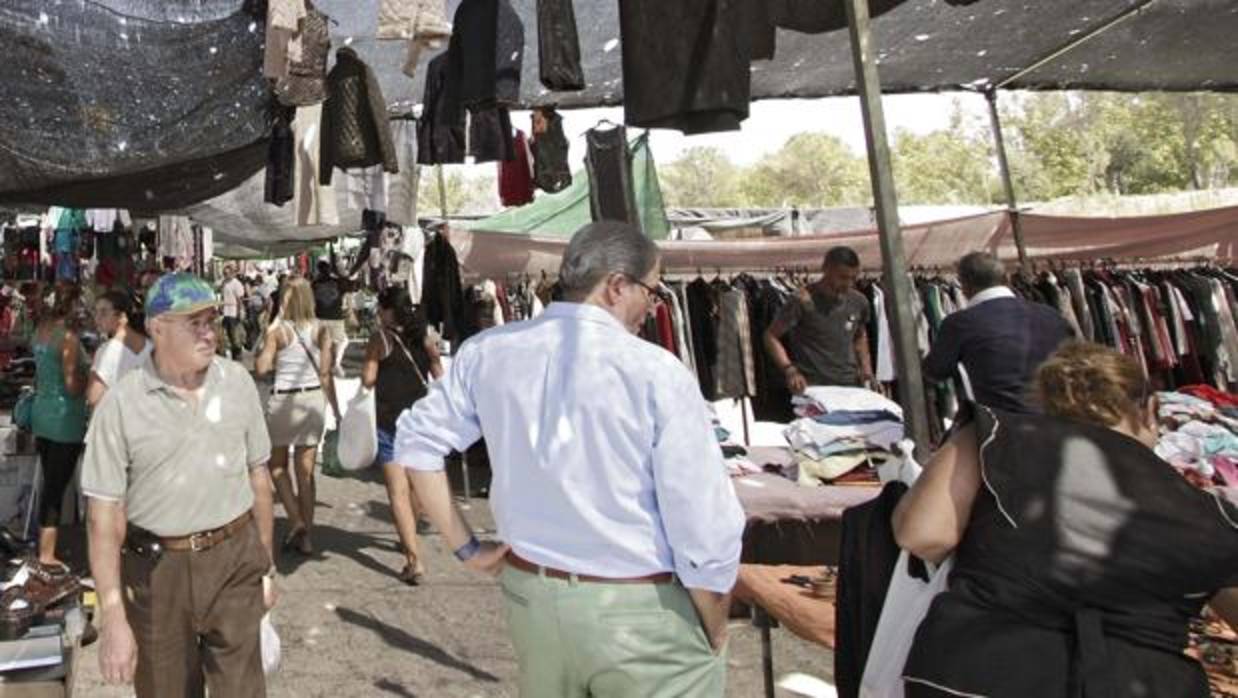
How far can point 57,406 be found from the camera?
6129 mm

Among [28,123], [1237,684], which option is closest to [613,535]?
[1237,684]

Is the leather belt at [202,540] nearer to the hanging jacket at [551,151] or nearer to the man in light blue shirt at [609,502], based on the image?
the man in light blue shirt at [609,502]

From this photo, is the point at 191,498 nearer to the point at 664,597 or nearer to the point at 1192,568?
the point at 664,597

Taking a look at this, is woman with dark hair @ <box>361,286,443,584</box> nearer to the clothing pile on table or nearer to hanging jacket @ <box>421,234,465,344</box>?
hanging jacket @ <box>421,234,465,344</box>

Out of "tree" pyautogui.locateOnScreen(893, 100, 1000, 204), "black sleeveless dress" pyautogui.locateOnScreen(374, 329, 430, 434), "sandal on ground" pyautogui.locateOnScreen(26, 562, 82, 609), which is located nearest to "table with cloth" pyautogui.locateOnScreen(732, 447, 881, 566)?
"sandal on ground" pyautogui.locateOnScreen(26, 562, 82, 609)

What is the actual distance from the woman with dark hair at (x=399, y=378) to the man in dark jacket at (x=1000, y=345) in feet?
11.5

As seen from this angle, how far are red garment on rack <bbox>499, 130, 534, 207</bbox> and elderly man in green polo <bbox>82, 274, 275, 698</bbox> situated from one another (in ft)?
15.6

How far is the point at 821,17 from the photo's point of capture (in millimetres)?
4219

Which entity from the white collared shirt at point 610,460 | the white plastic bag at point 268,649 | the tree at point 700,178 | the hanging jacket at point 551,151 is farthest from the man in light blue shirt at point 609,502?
the tree at point 700,178

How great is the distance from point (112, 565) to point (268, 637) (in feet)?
2.43

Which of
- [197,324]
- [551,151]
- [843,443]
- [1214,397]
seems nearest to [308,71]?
[551,151]

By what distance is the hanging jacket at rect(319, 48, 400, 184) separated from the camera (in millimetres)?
6121

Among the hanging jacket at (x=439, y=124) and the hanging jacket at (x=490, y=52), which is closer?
the hanging jacket at (x=490, y=52)

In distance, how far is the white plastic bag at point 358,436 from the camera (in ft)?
19.6
